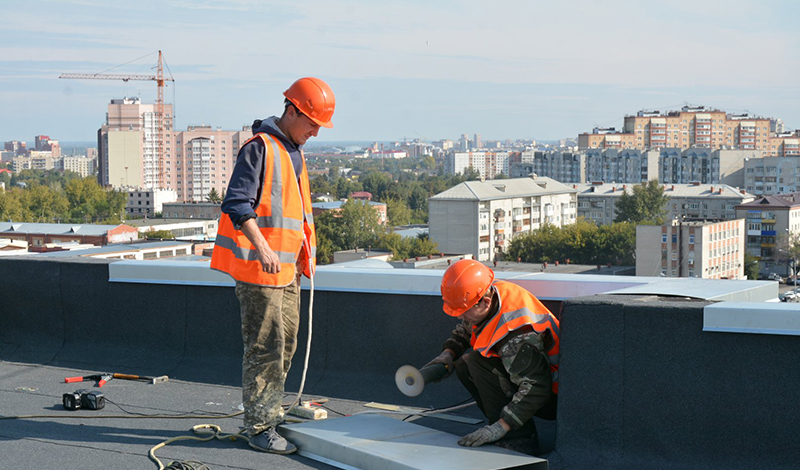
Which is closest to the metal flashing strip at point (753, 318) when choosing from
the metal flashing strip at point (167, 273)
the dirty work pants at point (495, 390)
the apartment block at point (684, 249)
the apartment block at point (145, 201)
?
the dirty work pants at point (495, 390)

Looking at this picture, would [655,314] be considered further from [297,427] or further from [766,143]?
[766,143]

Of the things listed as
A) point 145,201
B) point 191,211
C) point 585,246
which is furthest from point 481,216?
point 145,201

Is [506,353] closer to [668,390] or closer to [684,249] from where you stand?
[668,390]

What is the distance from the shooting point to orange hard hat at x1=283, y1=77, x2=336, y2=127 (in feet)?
10.7

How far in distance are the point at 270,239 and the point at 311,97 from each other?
54 cm

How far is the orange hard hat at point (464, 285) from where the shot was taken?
322 cm

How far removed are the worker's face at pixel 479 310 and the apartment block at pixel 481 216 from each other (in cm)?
7146

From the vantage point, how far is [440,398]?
3934 millimetres

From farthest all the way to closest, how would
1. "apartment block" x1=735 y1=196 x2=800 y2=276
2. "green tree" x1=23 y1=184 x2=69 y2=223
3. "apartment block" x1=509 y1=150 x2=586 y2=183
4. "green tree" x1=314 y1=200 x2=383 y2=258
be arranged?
"apartment block" x1=509 y1=150 x2=586 y2=183, "green tree" x1=23 y1=184 x2=69 y2=223, "green tree" x1=314 y1=200 x2=383 y2=258, "apartment block" x1=735 y1=196 x2=800 y2=276

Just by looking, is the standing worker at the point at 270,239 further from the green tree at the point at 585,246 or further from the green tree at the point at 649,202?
the green tree at the point at 649,202

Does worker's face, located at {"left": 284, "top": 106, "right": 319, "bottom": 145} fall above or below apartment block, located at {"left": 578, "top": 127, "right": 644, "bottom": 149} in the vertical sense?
below

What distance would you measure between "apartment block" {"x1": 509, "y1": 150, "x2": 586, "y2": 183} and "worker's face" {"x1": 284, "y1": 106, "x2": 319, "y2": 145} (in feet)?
410

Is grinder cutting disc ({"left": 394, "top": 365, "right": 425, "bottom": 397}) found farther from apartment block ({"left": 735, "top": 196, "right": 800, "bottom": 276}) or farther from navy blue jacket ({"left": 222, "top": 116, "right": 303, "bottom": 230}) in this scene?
apartment block ({"left": 735, "top": 196, "right": 800, "bottom": 276})

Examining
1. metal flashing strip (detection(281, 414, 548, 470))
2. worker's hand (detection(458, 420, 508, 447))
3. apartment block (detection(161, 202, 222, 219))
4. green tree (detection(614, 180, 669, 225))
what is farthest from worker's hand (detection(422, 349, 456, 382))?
apartment block (detection(161, 202, 222, 219))
